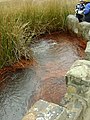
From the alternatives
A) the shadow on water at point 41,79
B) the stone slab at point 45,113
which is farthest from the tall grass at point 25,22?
the stone slab at point 45,113

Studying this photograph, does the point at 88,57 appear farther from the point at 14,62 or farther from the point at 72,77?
the point at 14,62

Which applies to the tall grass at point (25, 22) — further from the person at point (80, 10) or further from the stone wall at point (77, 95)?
the stone wall at point (77, 95)

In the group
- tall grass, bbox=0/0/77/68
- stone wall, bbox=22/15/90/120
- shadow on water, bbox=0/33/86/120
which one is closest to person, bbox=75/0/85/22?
tall grass, bbox=0/0/77/68

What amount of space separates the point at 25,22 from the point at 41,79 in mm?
1324

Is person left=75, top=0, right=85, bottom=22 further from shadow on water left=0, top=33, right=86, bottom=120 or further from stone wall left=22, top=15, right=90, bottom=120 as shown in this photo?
stone wall left=22, top=15, right=90, bottom=120

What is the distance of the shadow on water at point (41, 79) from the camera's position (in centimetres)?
276

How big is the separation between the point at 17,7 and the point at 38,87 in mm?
1638

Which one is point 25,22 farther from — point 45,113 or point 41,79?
point 45,113

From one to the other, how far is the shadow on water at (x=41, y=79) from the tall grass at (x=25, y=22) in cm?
21

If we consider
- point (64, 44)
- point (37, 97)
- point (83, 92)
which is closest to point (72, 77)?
point (83, 92)

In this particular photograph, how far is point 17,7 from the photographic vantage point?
4.22 meters

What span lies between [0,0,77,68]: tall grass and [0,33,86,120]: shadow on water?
0.69 feet

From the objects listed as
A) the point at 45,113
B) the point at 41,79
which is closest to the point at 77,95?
the point at 45,113

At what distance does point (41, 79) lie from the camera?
10.5 feet
